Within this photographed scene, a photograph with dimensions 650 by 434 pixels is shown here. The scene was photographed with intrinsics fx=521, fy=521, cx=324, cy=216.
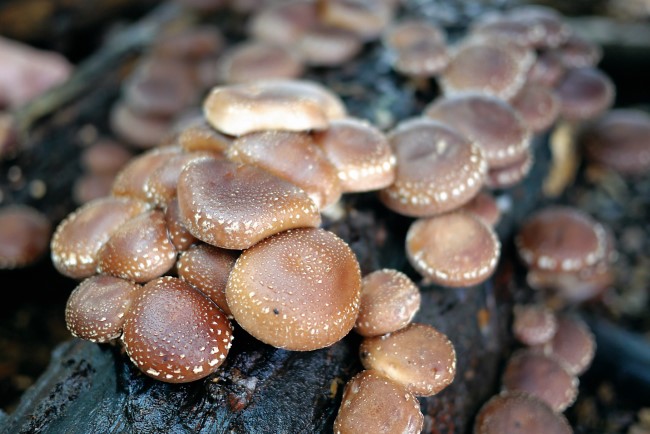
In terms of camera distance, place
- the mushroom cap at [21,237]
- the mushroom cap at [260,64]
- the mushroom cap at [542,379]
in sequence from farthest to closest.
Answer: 1. the mushroom cap at [260,64]
2. the mushroom cap at [21,237]
3. the mushroom cap at [542,379]

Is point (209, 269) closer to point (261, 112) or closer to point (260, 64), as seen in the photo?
point (261, 112)

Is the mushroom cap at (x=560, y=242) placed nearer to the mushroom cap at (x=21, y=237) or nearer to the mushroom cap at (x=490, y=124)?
the mushroom cap at (x=490, y=124)

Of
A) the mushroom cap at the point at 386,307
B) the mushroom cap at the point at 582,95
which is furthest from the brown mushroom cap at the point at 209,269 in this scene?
the mushroom cap at the point at 582,95

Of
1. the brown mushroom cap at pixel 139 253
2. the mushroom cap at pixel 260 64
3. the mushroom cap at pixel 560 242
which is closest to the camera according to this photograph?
the brown mushroom cap at pixel 139 253

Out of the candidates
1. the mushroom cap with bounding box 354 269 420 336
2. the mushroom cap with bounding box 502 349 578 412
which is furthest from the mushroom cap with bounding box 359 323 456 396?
the mushroom cap with bounding box 502 349 578 412

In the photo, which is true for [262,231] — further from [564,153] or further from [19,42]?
[19,42]

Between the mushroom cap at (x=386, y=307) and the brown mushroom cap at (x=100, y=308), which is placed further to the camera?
the mushroom cap at (x=386, y=307)

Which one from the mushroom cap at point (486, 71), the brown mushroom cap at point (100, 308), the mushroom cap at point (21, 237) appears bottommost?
the mushroom cap at point (21, 237)
